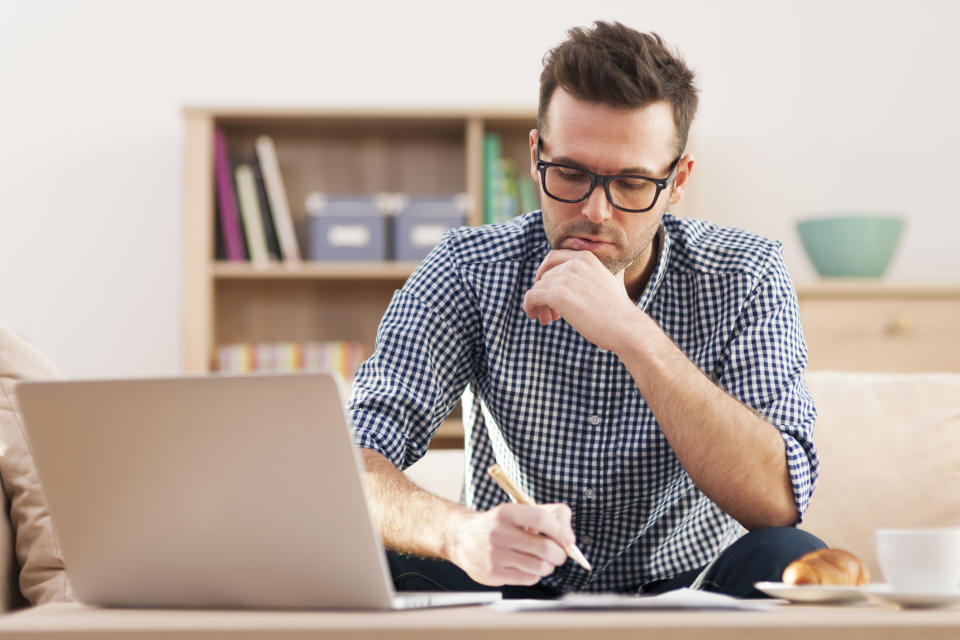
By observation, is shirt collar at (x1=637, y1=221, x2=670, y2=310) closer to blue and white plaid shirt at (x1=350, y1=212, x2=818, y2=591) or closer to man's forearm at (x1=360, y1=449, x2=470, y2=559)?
blue and white plaid shirt at (x1=350, y1=212, x2=818, y2=591)

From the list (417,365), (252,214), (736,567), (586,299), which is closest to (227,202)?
(252,214)

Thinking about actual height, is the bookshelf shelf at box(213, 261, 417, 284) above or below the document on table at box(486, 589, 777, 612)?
below

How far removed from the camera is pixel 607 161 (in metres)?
1.33

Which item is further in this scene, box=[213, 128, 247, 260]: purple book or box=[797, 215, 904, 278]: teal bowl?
box=[213, 128, 247, 260]: purple book

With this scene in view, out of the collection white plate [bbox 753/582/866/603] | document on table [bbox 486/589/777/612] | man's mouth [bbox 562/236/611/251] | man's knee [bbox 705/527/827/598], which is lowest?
man's knee [bbox 705/527/827/598]

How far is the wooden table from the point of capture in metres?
0.55

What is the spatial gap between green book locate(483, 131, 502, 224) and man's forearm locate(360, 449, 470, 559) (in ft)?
5.78

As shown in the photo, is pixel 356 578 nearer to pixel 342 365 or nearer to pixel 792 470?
pixel 792 470

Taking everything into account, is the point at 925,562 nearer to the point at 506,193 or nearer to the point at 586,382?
the point at 586,382

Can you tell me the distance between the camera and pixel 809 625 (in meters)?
0.55

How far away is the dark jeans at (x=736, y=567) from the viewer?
0.97 metres

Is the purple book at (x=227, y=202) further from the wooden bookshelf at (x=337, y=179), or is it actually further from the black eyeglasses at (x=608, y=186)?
the black eyeglasses at (x=608, y=186)

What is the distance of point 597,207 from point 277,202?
68.6 inches

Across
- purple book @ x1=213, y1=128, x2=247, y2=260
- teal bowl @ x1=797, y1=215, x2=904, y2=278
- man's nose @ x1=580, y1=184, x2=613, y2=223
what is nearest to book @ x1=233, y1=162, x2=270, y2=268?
purple book @ x1=213, y1=128, x2=247, y2=260
